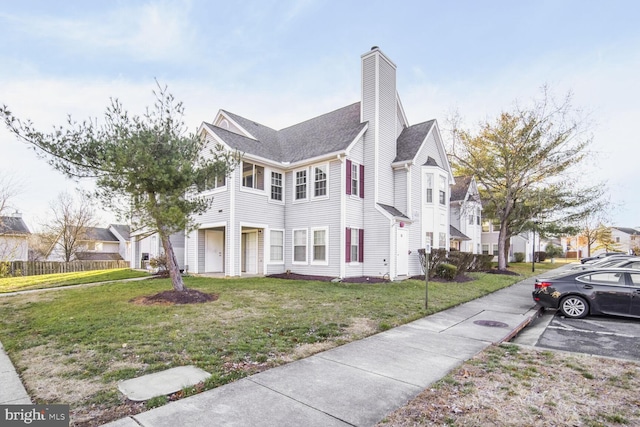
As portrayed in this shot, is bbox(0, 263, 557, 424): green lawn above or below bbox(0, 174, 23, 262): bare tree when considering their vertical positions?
below

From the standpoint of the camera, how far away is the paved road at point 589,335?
5941 millimetres

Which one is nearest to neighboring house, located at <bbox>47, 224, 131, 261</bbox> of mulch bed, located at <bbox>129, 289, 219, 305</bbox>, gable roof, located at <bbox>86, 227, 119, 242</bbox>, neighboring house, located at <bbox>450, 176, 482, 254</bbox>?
gable roof, located at <bbox>86, 227, 119, 242</bbox>

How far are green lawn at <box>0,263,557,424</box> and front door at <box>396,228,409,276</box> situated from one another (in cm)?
380

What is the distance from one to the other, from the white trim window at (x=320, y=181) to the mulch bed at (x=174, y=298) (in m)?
7.72

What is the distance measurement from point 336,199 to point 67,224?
30.3 m

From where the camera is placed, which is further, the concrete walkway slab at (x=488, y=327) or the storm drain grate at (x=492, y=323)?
the storm drain grate at (x=492, y=323)

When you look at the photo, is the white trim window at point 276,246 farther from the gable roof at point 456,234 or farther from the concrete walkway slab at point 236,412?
the gable roof at point 456,234

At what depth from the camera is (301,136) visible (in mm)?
18922

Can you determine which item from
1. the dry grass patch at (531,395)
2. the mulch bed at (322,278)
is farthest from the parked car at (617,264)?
the mulch bed at (322,278)

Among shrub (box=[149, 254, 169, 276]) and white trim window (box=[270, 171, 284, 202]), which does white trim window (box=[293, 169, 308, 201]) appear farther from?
shrub (box=[149, 254, 169, 276])

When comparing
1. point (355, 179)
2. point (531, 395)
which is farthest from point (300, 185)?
point (531, 395)

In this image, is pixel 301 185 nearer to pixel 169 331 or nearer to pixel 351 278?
pixel 351 278

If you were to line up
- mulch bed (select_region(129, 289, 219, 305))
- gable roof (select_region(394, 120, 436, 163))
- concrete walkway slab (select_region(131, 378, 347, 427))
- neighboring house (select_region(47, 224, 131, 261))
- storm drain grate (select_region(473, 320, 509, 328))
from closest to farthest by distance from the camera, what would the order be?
concrete walkway slab (select_region(131, 378, 347, 427)) → storm drain grate (select_region(473, 320, 509, 328)) → mulch bed (select_region(129, 289, 219, 305)) → gable roof (select_region(394, 120, 436, 163)) → neighboring house (select_region(47, 224, 131, 261))

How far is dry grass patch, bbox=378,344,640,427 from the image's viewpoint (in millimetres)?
3283
